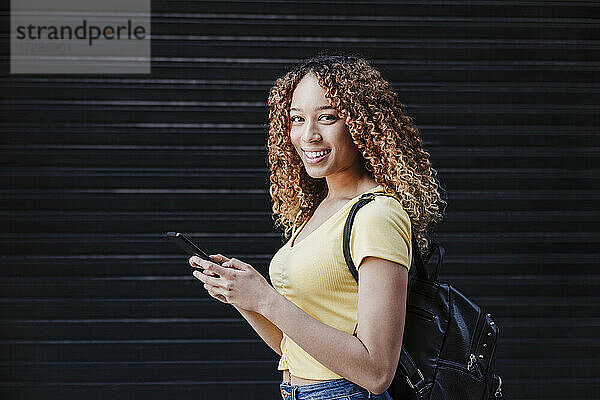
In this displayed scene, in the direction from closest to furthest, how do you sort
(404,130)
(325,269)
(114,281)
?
(325,269)
(404,130)
(114,281)

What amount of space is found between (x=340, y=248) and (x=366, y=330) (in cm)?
22

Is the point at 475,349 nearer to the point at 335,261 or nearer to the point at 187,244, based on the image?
the point at 335,261

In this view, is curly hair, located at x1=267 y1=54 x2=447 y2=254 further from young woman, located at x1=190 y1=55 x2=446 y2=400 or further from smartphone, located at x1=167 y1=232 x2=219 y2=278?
smartphone, located at x1=167 y1=232 x2=219 y2=278

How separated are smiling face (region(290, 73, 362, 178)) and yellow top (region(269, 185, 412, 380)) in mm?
137

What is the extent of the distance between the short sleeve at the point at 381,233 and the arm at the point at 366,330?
0.07 ft

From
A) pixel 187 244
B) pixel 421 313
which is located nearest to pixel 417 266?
pixel 421 313

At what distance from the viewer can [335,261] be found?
1896mm

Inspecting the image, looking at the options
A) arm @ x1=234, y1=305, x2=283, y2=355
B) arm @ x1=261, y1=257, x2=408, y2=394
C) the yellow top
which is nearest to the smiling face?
the yellow top

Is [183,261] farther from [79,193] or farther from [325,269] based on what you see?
[325,269]

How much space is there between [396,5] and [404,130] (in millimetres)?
2750

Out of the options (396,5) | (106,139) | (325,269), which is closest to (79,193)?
(106,139)

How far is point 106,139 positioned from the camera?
180 inches

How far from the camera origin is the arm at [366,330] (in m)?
1.79

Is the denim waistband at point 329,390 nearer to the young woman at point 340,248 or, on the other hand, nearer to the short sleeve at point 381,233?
the young woman at point 340,248
